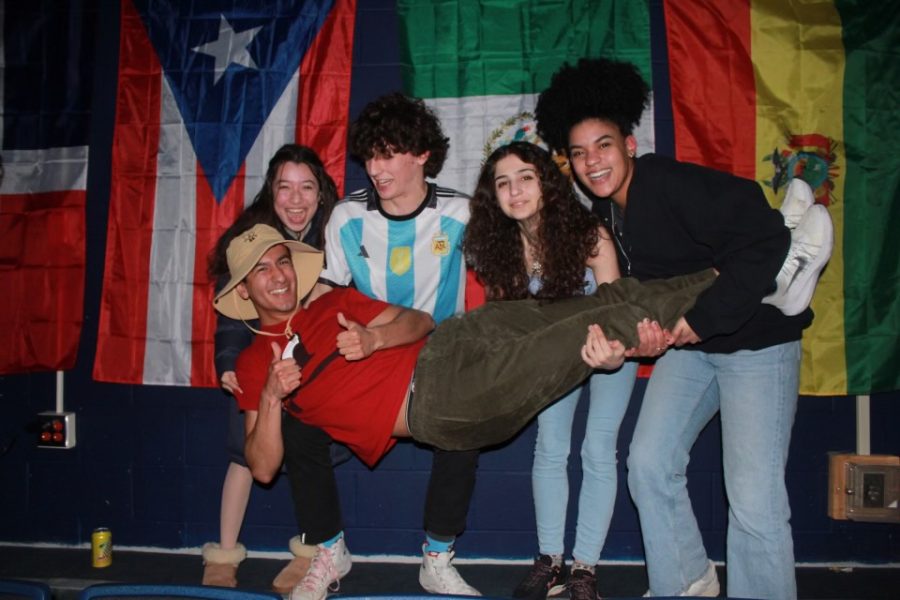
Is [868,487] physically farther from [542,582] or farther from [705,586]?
[542,582]

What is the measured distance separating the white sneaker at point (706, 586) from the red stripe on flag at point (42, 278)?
2.86m

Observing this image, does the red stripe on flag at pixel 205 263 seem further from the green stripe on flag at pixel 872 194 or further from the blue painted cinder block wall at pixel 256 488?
the green stripe on flag at pixel 872 194

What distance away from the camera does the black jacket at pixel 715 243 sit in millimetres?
2094

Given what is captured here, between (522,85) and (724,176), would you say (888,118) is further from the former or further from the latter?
(522,85)

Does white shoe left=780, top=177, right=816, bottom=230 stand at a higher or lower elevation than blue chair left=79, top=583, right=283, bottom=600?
higher

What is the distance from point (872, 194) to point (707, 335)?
1.34m

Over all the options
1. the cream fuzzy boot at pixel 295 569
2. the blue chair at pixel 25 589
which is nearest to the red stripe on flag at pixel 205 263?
the cream fuzzy boot at pixel 295 569

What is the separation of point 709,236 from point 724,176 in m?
0.21

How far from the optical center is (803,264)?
2164 millimetres

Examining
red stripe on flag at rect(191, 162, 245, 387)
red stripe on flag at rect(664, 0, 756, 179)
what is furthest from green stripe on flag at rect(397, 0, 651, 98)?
red stripe on flag at rect(191, 162, 245, 387)

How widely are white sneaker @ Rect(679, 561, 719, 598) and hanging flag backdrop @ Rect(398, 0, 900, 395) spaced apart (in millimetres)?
913

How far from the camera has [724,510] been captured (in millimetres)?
3074

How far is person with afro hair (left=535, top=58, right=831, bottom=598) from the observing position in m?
2.12

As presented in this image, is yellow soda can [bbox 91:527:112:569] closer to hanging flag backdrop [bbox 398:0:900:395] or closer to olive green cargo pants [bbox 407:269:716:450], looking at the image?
olive green cargo pants [bbox 407:269:716:450]
